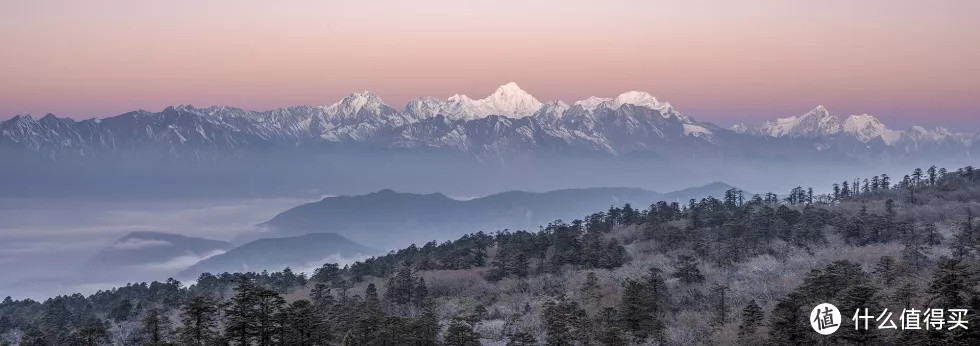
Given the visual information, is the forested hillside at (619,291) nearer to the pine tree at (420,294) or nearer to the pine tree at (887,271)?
the pine tree at (887,271)

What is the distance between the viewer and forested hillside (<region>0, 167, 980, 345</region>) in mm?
49500

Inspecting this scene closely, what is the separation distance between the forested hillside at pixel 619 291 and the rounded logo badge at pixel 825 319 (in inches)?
26.8

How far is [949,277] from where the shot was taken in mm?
46688

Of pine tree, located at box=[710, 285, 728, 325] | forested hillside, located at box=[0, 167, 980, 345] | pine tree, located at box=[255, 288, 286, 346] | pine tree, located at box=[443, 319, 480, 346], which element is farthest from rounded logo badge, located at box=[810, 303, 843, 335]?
pine tree, located at box=[255, 288, 286, 346]

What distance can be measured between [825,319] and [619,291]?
30982 millimetres

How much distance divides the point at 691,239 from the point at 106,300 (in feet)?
279

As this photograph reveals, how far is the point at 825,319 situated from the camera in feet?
160

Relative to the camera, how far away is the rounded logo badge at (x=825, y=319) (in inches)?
1887

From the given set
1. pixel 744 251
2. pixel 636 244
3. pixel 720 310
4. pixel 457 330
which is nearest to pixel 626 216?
pixel 636 244

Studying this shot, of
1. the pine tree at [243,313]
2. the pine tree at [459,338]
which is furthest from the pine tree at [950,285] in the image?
the pine tree at [243,313]

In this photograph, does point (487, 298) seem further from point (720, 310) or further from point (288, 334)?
point (288, 334)

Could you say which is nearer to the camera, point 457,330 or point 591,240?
point 457,330

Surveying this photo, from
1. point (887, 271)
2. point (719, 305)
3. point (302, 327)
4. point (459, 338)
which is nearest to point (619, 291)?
point (719, 305)

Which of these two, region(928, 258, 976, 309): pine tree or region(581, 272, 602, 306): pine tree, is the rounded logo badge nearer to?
region(928, 258, 976, 309): pine tree
